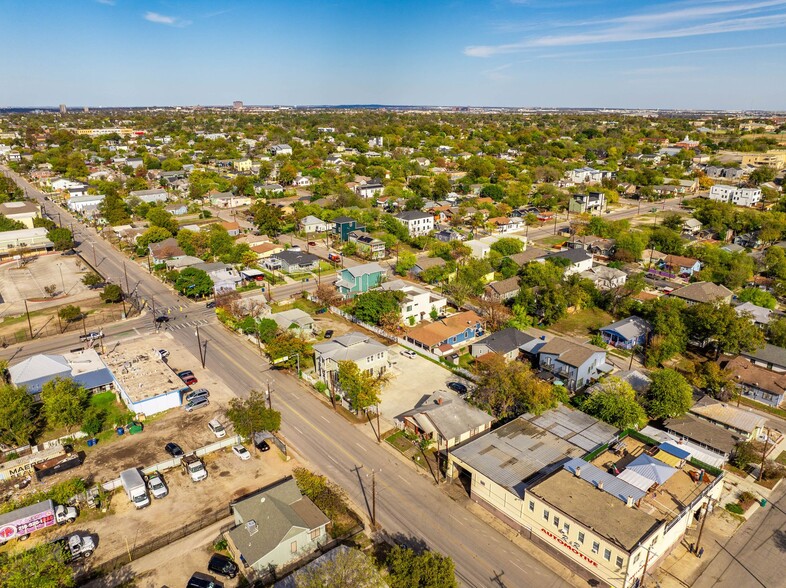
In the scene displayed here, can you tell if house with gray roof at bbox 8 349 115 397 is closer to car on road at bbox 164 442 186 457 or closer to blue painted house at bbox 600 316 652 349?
car on road at bbox 164 442 186 457

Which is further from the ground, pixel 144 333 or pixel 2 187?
pixel 2 187

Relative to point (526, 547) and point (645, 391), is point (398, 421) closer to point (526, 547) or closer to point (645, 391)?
point (526, 547)

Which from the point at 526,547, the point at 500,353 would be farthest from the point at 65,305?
the point at 526,547

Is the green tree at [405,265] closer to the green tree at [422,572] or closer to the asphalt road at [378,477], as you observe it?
the asphalt road at [378,477]

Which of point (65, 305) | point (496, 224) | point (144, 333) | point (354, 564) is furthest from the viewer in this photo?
point (496, 224)

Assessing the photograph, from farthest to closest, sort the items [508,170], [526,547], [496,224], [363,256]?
[508,170] < [496,224] < [363,256] < [526,547]

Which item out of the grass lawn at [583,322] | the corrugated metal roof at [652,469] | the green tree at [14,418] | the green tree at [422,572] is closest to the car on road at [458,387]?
the corrugated metal roof at [652,469]

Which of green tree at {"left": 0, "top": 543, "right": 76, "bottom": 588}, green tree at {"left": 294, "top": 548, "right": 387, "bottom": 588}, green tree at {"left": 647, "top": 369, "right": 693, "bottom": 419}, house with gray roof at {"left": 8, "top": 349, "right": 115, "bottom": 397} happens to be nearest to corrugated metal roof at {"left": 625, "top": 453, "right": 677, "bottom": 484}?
green tree at {"left": 647, "top": 369, "right": 693, "bottom": 419}
